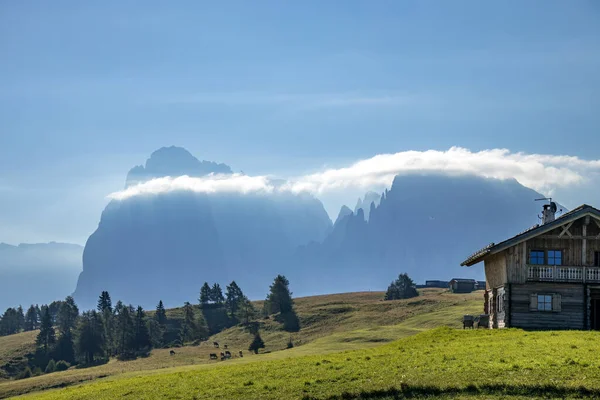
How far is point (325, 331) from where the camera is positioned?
379ft

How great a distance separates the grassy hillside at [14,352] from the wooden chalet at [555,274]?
286ft

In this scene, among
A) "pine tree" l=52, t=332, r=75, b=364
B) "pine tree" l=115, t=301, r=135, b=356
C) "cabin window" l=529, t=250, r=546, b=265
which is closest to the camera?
"cabin window" l=529, t=250, r=546, b=265

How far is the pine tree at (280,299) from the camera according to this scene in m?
139

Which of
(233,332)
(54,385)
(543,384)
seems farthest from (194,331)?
(543,384)

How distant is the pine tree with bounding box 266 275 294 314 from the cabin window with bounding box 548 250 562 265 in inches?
3591

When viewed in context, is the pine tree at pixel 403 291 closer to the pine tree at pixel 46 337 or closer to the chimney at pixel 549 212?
the pine tree at pixel 46 337

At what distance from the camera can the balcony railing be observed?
49438 millimetres

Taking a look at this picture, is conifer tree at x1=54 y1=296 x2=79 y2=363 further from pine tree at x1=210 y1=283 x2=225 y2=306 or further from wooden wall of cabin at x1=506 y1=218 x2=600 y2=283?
wooden wall of cabin at x1=506 y1=218 x2=600 y2=283

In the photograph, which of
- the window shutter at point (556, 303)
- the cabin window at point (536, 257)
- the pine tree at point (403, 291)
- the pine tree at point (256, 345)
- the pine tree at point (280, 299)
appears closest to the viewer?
the window shutter at point (556, 303)

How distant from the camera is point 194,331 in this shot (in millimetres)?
138625

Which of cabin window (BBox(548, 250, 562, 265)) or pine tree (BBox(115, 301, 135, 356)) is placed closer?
cabin window (BBox(548, 250, 562, 265))

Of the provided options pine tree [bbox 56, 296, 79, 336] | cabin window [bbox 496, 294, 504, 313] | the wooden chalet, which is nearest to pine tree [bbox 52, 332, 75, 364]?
pine tree [bbox 56, 296, 79, 336]

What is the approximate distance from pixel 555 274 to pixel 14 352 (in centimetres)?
11056

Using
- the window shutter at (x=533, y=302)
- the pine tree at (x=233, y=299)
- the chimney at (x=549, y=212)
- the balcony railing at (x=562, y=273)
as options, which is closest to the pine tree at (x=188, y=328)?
the pine tree at (x=233, y=299)
